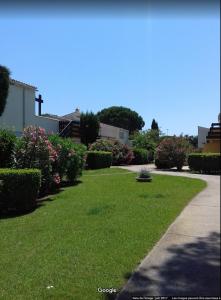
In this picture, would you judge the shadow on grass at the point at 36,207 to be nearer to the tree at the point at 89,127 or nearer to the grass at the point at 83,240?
the grass at the point at 83,240

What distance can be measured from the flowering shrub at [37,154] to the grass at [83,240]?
5.82 ft

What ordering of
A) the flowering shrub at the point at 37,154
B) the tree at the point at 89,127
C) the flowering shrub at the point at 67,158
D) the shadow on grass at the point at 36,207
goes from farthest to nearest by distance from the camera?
the tree at the point at 89,127, the flowering shrub at the point at 67,158, the flowering shrub at the point at 37,154, the shadow on grass at the point at 36,207

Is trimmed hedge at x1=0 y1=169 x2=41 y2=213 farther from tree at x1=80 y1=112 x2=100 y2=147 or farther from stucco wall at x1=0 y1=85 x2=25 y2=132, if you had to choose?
tree at x1=80 y1=112 x2=100 y2=147

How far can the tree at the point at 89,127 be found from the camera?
36.6 metres

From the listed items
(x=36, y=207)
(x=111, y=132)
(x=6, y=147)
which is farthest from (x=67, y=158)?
(x=111, y=132)

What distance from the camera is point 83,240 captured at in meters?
6.75

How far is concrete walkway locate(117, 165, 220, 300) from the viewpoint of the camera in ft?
8.96

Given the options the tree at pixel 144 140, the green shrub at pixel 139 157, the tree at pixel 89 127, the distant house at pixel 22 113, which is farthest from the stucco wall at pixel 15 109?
the tree at pixel 144 140

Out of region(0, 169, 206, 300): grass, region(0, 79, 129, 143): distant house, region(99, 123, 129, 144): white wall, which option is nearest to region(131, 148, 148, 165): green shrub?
region(0, 79, 129, 143): distant house

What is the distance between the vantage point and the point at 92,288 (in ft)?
15.0

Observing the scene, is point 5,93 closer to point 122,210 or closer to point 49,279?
point 122,210

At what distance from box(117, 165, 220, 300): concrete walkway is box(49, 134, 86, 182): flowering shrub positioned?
9895 millimetres

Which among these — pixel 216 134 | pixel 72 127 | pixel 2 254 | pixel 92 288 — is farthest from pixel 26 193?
pixel 72 127

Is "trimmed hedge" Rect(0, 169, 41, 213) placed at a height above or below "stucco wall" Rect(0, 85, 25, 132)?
below
